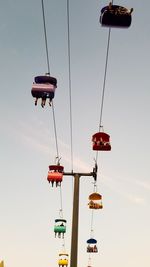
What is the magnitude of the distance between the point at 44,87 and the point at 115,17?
298 cm

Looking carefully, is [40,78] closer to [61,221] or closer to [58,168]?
[58,168]

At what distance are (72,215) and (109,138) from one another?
3549mm

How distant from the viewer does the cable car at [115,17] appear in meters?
8.96

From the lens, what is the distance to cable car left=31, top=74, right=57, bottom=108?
10875 mm

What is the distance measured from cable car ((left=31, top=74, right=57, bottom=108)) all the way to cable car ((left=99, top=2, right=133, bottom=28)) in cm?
262

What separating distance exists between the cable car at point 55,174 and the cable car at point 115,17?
315 inches

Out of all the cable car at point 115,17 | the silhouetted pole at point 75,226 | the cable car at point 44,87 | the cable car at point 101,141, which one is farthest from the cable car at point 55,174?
the cable car at point 115,17

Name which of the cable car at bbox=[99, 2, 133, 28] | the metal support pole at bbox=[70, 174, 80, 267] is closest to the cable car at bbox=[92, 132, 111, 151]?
the metal support pole at bbox=[70, 174, 80, 267]

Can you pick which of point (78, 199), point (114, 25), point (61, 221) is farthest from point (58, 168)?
point (114, 25)

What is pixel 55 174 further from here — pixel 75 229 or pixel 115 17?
pixel 115 17

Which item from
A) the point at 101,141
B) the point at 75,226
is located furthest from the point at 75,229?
the point at 101,141

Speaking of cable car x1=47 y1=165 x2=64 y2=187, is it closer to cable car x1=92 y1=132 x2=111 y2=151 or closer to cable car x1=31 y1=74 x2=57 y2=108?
cable car x1=92 y1=132 x2=111 y2=151

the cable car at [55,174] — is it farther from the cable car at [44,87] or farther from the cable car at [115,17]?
the cable car at [115,17]

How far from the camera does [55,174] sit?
15.7 meters
